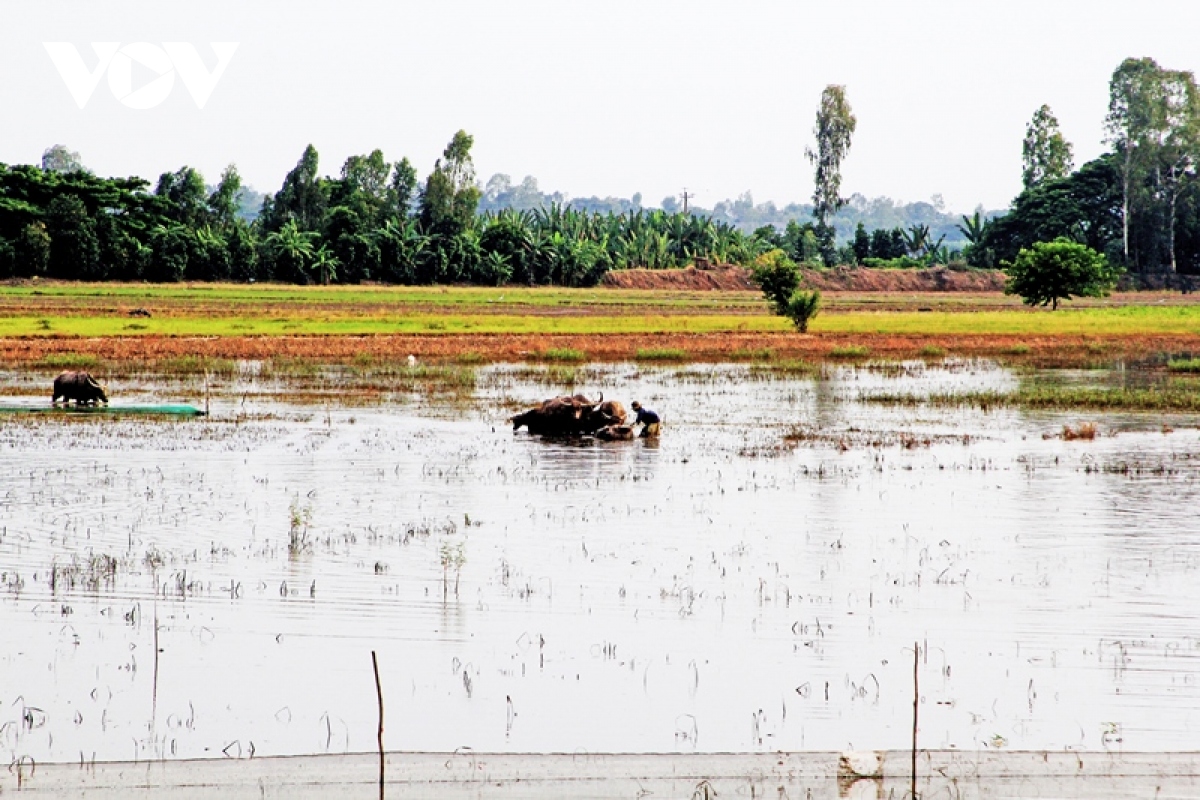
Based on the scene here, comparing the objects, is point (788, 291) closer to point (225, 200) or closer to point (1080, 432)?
point (1080, 432)

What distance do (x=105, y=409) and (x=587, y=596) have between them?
42.7ft

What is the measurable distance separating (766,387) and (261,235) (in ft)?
167

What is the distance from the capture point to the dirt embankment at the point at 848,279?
76.3 meters

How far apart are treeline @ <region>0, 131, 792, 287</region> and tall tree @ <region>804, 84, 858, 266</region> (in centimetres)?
724

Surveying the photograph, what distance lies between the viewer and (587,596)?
9453mm

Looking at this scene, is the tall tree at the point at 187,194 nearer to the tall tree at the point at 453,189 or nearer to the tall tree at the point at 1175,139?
the tall tree at the point at 453,189

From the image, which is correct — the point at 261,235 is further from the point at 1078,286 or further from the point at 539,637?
the point at 539,637

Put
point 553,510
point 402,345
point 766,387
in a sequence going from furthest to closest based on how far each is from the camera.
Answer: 1. point 402,345
2. point 766,387
3. point 553,510

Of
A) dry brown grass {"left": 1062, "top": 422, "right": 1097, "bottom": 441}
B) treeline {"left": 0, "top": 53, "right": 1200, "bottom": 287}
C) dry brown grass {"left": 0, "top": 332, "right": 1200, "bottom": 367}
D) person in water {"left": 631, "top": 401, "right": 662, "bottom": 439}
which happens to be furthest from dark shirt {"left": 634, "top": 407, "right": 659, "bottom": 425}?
treeline {"left": 0, "top": 53, "right": 1200, "bottom": 287}

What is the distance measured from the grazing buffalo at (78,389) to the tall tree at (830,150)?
7051cm

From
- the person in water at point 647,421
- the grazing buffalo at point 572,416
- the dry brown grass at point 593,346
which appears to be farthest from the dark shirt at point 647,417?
the dry brown grass at point 593,346

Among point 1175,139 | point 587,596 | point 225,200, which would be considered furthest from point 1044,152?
point 587,596

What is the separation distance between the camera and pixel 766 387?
26.7 meters

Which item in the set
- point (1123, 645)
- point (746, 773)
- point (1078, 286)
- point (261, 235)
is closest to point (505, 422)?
point (1123, 645)
